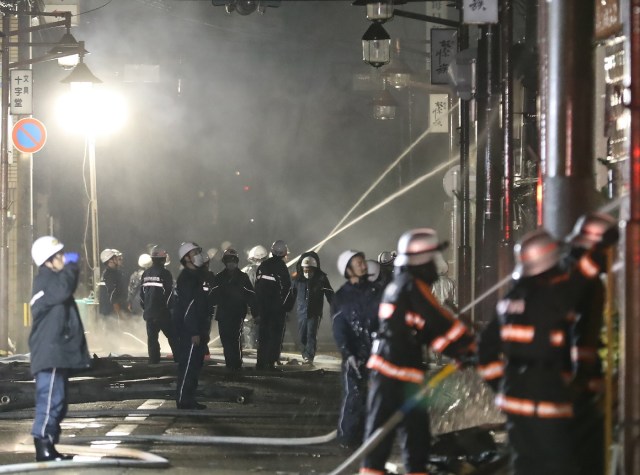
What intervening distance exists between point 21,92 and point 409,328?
15.7m

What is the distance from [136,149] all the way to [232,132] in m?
3.51

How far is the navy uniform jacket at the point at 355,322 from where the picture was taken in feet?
32.0

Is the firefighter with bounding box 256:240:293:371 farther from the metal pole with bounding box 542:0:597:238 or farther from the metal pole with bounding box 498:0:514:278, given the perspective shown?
the metal pole with bounding box 542:0:597:238

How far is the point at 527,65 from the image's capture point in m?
19.0

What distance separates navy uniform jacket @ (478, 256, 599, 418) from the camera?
19.3 feet

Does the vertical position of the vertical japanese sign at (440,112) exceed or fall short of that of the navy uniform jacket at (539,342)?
it exceeds it

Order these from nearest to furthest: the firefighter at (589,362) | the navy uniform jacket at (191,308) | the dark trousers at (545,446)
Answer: the dark trousers at (545,446) < the firefighter at (589,362) < the navy uniform jacket at (191,308)

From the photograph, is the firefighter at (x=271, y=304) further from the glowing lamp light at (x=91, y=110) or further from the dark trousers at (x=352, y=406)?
the glowing lamp light at (x=91, y=110)

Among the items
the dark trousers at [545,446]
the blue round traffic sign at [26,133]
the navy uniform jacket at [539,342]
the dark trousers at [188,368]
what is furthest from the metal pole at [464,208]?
the dark trousers at [545,446]

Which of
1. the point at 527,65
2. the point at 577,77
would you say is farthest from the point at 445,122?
the point at 577,77

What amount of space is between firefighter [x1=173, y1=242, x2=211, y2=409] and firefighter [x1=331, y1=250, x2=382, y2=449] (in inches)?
108

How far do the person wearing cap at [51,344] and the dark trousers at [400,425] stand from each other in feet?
10.4

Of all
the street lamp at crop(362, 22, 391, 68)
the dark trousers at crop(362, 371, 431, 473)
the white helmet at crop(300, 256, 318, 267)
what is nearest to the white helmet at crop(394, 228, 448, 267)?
the dark trousers at crop(362, 371, 431, 473)

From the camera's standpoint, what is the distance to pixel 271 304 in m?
16.9
